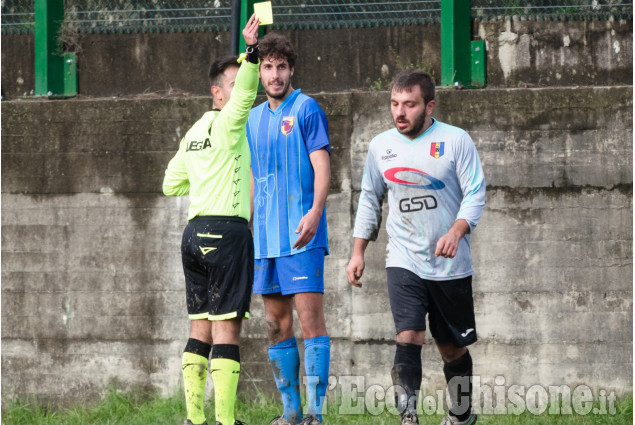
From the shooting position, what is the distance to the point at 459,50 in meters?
7.54

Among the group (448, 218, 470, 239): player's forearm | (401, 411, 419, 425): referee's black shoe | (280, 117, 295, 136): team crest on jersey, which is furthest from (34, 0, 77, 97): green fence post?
(401, 411, 419, 425): referee's black shoe

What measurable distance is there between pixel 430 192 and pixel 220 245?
1226 millimetres

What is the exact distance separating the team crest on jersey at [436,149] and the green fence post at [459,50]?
6.21ft

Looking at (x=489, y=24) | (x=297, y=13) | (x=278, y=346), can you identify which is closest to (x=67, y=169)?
(x=297, y=13)

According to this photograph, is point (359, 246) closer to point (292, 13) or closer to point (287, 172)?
point (287, 172)

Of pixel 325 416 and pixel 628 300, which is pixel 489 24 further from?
pixel 325 416

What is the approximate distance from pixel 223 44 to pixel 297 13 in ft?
2.10

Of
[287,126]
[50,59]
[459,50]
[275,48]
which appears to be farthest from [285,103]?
[50,59]

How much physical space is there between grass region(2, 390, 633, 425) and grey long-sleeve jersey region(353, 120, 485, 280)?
1403 mm

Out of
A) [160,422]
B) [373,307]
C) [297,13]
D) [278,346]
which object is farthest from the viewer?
[297,13]

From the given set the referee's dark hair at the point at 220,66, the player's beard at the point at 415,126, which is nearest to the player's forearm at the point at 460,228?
the player's beard at the point at 415,126

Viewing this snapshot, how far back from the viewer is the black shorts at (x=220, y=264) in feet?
18.4

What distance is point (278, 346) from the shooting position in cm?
619

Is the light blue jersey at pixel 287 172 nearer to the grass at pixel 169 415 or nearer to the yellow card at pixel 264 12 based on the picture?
the yellow card at pixel 264 12
